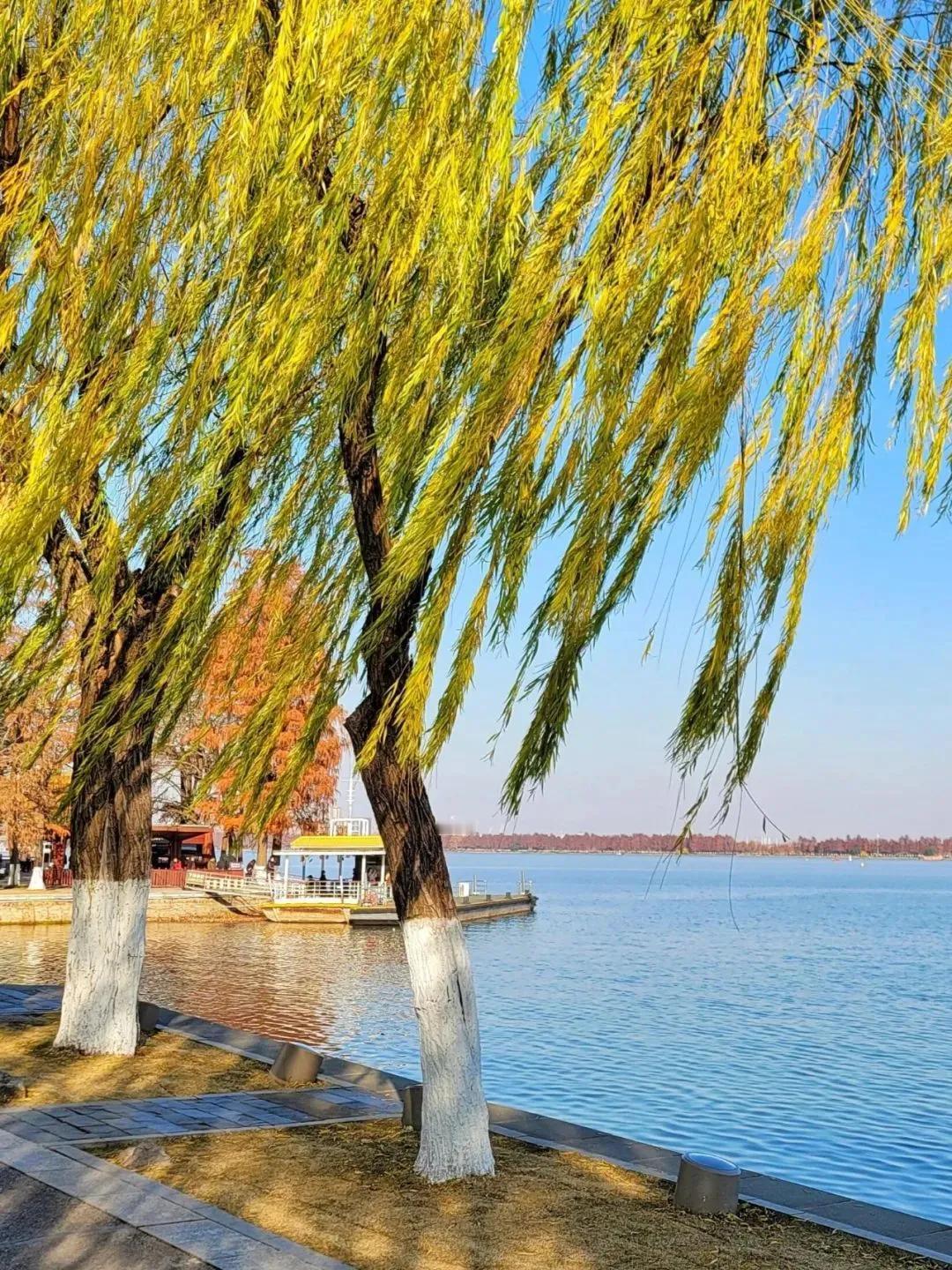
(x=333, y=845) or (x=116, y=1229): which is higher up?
(x=333, y=845)

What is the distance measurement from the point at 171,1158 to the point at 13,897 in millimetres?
36294

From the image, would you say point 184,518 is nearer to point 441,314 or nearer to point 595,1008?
point 441,314

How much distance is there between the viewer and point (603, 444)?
6410mm

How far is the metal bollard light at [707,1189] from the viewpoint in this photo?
817 centimetres

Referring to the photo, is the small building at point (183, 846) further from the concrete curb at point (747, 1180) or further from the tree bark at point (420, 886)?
the tree bark at point (420, 886)

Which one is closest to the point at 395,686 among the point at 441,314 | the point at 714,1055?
the point at 441,314

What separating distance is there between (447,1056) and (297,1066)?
138 inches

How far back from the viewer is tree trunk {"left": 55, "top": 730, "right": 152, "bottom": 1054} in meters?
12.8

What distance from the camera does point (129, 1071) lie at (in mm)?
12047

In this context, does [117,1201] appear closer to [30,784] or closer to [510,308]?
[510,308]

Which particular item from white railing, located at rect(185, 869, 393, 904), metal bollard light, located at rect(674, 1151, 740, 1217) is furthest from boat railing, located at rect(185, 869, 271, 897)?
metal bollard light, located at rect(674, 1151, 740, 1217)

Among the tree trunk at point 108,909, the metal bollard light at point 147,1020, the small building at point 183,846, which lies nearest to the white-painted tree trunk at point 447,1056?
the tree trunk at point 108,909

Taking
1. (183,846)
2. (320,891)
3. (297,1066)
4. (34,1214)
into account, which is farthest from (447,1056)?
(183,846)

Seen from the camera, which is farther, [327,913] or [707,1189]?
[327,913]
